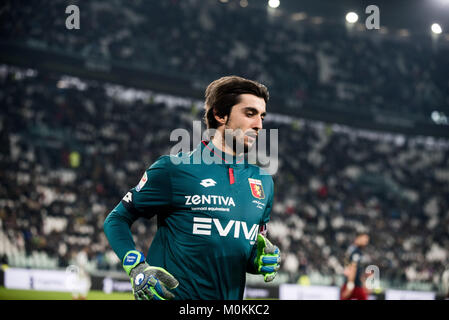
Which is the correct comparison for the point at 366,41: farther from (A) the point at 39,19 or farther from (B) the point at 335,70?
(A) the point at 39,19

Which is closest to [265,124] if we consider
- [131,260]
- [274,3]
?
[274,3]

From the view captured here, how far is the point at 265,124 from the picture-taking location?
31.0 meters

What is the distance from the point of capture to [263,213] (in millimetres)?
3375

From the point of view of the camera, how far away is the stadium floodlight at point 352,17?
31389 mm

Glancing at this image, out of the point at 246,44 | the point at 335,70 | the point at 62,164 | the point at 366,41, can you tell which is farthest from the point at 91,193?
the point at 366,41

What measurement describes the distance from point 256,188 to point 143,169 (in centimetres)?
2089

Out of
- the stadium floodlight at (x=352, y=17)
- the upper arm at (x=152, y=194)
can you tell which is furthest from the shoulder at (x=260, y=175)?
the stadium floodlight at (x=352, y=17)

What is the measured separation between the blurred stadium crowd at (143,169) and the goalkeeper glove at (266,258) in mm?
13784

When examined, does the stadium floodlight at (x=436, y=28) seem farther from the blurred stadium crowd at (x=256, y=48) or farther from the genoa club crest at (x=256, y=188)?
the genoa club crest at (x=256, y=188)

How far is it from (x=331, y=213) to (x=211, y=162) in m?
23.9

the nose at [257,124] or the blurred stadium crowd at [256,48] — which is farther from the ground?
the blurred stadium crowd at [256,48]

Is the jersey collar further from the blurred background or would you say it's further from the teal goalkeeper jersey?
the blurred background

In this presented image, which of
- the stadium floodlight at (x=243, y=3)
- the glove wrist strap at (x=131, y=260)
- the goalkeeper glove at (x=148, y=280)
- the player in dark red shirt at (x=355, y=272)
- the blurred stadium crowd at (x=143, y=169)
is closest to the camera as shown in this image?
the goalkeeper glove at (x=148, y=280)
